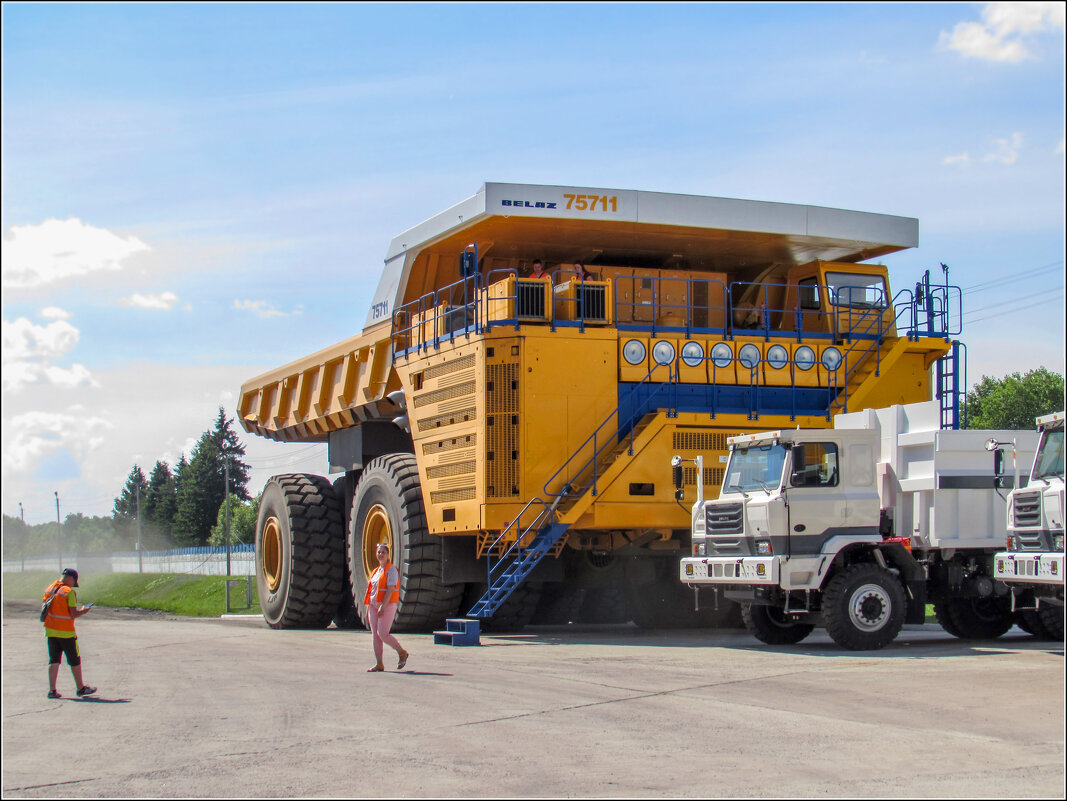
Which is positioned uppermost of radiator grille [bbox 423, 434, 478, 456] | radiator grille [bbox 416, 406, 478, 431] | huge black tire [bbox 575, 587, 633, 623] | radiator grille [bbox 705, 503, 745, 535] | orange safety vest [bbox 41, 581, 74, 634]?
radiator grille [bbox 416, 406, 478, 431]

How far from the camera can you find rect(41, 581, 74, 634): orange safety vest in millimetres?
12578

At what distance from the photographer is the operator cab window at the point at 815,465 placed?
51.1ft

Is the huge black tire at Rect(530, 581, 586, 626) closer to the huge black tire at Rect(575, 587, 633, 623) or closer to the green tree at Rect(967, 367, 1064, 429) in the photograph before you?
the huge black tire at Rect(575, 587, 633, 623)

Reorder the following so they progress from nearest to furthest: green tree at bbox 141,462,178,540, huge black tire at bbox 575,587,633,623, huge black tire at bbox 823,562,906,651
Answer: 1. huge black tire at bbox 823,562,906,651
2. huge black tire at bbox 575,587,633,623
3. green tree at bbox 141,462,178,540

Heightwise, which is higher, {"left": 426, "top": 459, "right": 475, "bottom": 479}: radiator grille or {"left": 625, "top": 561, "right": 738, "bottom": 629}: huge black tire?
{"left": 426, "top": 459, "right": 475, "bottom": 479}: radiator grille

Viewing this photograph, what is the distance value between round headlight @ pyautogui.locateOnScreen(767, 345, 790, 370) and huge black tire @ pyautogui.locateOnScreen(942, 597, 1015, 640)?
438 centimetres

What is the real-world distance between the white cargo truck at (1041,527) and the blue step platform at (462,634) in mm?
6956

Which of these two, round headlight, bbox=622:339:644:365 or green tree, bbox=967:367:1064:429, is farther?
green tree, bbox=967:367:1064:429

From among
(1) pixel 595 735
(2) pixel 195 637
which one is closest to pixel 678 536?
(2) pixel 195 637

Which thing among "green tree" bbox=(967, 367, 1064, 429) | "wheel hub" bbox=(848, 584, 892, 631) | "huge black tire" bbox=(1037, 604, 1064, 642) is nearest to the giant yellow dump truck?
"wheel hub" bbox=(848, 584, 892, 631)

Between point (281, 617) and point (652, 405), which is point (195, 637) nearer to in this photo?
point (281, 617)

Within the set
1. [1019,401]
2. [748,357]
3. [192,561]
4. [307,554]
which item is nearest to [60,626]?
[748,357]

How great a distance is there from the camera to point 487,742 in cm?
914

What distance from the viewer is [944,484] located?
1571 cm
